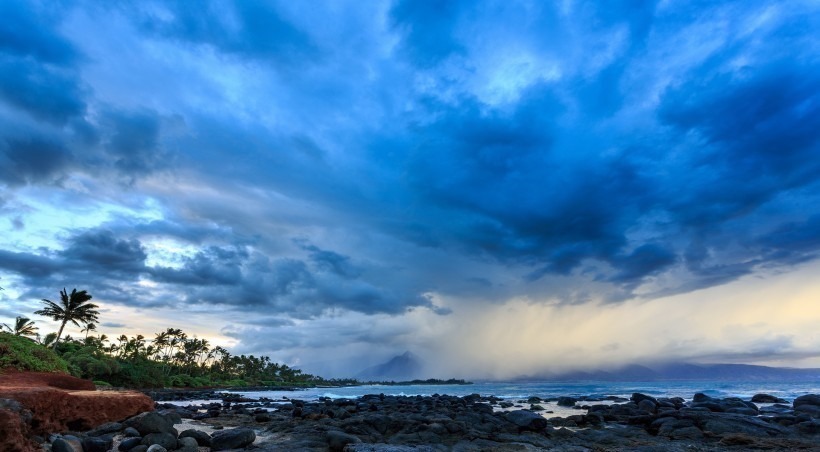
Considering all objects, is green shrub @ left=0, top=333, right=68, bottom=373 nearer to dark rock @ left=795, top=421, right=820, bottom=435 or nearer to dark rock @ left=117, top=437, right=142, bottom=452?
dark rock @ left=117, top=437, right=142, bottom=452

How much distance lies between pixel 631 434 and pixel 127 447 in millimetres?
18882

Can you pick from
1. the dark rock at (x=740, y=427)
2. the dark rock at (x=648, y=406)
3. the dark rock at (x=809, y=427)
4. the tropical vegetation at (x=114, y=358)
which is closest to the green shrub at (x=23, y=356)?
the tropical vegetation at (x=114, y=358)

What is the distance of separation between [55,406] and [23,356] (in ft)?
36.2

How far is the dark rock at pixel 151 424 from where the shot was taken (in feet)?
44.4

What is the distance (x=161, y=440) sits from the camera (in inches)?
485

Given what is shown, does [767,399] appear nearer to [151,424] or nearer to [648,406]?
[648,406]

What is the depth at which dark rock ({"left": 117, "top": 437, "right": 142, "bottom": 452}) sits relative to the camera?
1190cm

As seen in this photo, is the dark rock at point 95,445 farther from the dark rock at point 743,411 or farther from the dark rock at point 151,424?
the dark rock at point 743,411

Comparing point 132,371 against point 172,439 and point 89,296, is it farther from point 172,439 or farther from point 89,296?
point 172,439

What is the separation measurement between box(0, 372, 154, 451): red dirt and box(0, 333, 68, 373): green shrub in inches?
192

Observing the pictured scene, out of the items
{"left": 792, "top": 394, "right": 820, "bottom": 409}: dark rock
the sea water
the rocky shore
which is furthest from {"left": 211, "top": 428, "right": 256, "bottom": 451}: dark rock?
the sea water

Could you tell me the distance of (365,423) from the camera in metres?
18.3

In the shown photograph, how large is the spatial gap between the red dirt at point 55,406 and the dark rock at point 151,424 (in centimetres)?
139

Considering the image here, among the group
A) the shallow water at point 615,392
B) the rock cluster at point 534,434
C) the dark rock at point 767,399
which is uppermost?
the rock cluster at point 534,434
